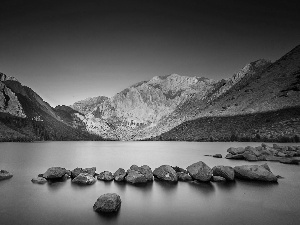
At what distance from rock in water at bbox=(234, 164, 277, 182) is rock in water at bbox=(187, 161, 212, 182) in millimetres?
4998

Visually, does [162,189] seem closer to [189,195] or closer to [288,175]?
[189,195]

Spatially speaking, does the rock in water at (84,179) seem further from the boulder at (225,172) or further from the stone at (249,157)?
the stone at (249,157)

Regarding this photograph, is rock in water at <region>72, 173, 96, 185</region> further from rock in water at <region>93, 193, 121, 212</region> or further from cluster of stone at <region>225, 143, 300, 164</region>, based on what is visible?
cluster of stone at <region>225, 143, 300, 164</region>

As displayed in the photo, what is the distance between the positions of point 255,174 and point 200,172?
25.9ft

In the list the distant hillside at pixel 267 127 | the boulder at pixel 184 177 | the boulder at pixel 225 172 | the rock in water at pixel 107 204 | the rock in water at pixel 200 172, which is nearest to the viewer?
the rock in water at pixel 107 204

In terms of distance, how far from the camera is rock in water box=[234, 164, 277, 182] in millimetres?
32375

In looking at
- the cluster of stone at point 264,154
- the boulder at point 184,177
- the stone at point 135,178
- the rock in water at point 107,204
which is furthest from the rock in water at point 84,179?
the cluster of stone at point 264,154

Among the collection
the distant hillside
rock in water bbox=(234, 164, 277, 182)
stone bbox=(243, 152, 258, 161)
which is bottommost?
rock in water bbox=(234, 164, 277, 182)

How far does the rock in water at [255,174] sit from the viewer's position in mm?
32375

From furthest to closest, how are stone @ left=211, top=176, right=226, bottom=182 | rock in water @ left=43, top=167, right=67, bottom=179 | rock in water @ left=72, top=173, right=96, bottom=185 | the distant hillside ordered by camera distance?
the distant hillside < rock in water @ left=43, top=167, right=67, bottom=179 < stone @ left=211, top=176, right=226, bottom=182 < rock in water @ left=72, top=173, right=96, bottom=185

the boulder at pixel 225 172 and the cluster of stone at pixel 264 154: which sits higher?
the cluster of stone at pixel 264 154

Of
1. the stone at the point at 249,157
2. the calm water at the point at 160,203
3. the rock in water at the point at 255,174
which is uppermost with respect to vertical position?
the stone at the point at 249,157

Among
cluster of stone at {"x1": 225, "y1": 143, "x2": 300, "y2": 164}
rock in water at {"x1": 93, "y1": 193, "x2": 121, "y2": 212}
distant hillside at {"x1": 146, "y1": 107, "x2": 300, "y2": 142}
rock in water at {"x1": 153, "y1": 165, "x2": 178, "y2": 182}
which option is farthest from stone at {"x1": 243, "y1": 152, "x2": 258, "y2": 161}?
distant hillside at {"x1": 146, "y1": 107, "x2": 300, "y2": 142}

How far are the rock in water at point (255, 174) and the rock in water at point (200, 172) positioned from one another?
500cm
